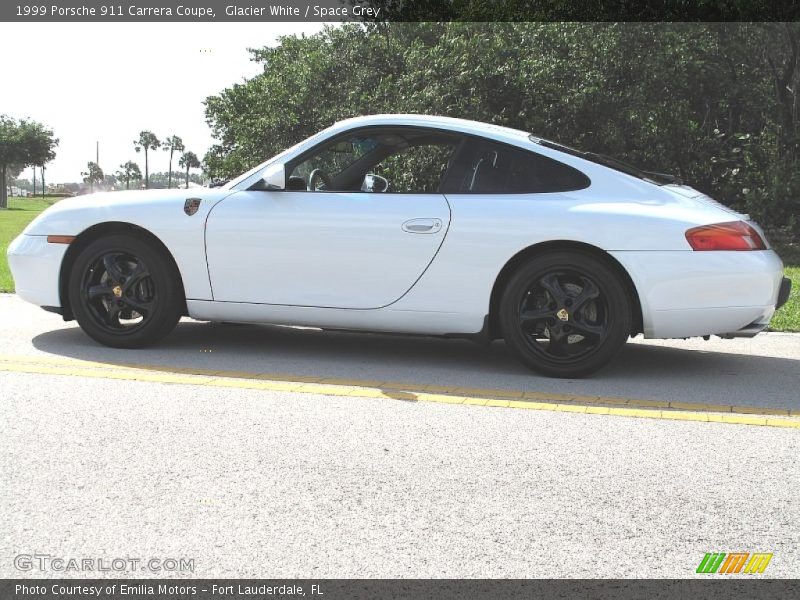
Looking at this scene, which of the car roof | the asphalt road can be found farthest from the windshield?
the asphalt road

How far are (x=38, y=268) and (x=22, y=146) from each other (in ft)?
302

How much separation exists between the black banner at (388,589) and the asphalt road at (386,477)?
0.20ft

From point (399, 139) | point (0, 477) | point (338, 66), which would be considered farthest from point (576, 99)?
point (0, 477)

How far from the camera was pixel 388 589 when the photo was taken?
8.89ft

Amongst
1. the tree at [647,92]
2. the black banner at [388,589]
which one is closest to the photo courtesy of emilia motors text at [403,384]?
the black banner at [388,589]

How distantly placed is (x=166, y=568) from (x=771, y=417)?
10.6ft

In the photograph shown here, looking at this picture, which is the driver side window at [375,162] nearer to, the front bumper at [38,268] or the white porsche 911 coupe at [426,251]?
the white porsche 911 coupe at [426,251]

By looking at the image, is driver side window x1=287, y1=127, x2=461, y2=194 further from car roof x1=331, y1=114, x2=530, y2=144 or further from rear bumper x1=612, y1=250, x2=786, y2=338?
rear bumper x1=612, y1=250, x2=786, y2=338

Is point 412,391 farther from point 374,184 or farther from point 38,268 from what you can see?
point 38,268

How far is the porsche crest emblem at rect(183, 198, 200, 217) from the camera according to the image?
6195 millimetres

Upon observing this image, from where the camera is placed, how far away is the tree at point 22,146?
90.4 metres

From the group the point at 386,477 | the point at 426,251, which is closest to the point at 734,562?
the point at 386,477

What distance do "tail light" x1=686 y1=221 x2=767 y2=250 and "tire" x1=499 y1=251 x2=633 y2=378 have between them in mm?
478

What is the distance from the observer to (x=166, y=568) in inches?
111
